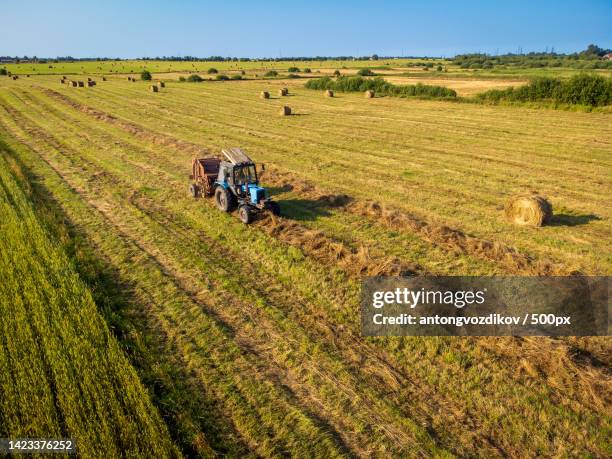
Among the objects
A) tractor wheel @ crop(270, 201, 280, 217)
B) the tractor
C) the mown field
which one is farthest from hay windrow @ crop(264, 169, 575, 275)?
the tractor

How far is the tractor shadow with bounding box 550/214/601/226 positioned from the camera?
1326 centimetres

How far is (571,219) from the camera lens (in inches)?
536

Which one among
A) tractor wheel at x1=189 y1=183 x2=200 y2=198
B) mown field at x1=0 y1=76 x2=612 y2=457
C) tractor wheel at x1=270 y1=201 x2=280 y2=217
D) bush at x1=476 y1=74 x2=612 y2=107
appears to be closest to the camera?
mown field at x1=0 y1=76 x2=612 y2=457

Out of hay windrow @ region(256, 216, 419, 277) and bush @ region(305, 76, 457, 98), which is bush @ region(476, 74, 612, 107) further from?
hay windrow @ region(256, 216, 419, 277)

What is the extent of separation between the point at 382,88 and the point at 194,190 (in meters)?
44.2

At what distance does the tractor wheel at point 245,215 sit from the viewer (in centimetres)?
1276

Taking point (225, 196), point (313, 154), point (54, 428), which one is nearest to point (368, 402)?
point (54, 428)

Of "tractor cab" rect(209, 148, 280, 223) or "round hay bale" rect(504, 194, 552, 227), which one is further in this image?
"round hay bale" rect(504, 194, 552, 227)

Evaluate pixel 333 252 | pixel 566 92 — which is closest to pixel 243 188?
pixel 333 252

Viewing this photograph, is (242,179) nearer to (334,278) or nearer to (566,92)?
(334,278)

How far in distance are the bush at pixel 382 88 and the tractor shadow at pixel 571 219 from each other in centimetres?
3631

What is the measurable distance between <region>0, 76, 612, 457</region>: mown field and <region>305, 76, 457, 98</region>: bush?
25.5 metres

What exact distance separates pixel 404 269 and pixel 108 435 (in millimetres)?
6914

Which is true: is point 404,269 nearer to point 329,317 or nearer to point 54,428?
point 329,317
